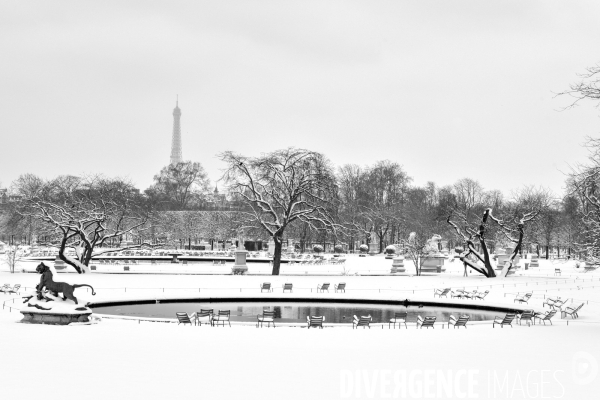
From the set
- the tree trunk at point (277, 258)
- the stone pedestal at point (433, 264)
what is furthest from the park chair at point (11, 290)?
the stone pedestal at point (433, 264)

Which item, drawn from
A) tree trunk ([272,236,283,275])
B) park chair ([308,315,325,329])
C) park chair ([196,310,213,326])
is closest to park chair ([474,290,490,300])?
park chair ([308,315,325,329])

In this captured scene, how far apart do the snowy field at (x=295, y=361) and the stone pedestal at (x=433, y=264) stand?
70.5 ft

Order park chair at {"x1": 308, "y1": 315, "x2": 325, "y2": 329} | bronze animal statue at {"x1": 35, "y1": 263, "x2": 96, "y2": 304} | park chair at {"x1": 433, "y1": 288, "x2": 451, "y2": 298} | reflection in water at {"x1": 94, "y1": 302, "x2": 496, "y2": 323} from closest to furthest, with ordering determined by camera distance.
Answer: bronze animal statue at {"x1": 35, "y1": 263, "x2": 96, "y2": 304}
park chair at {"x1": 308, "y1": 315, "x2": 325, "y2": 329}
reflection in water at {"x1": 94, "y1": 302, "x2": 496, "y2": 323}
park chair at {"x1": 433, "y1": 288, "x2": 451, "y2": 298}

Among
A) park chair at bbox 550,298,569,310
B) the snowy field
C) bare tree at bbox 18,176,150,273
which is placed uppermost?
bare tree at bbox 18,176,150,273

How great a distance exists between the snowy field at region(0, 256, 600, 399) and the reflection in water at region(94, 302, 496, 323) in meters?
3.64

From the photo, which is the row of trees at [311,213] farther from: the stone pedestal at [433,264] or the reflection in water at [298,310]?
the reflection in water at [298,310]

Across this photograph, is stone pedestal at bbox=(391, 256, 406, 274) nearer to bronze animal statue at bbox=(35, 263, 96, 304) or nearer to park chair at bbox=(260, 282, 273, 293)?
park chair at bbox=(260, 282, 273, 293)

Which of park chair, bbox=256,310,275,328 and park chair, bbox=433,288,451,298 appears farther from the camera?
park chair, bbox=433,288,451,298

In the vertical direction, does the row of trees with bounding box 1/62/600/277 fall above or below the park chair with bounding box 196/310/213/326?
above

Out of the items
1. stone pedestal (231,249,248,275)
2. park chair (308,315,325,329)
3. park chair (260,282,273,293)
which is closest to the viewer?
park chair (308,315,325,329)

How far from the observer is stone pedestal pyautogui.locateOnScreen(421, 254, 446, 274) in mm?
Answer: 47609

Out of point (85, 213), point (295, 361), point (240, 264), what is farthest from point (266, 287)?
point (85, 213)

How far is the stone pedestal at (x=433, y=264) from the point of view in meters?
47.6

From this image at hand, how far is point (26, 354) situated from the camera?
15430 mm
